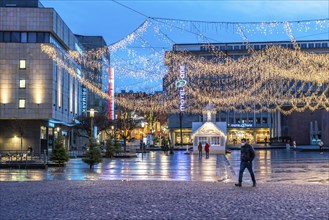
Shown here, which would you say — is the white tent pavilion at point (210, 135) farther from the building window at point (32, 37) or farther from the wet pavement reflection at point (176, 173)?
the wet pavement reflection at point (176, 173)

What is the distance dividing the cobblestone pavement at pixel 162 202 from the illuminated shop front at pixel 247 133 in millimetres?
112829

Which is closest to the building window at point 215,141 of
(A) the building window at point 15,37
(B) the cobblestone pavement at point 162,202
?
(A) the building window at point 15,37

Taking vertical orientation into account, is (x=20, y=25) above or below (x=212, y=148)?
above

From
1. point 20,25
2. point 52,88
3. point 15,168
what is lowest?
point 15,168

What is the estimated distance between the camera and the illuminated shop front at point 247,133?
13200 centimetres

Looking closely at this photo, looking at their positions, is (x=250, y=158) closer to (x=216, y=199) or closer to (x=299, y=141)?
(x=216, y=199)

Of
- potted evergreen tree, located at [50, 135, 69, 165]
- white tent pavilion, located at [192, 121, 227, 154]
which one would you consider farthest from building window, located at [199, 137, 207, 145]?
potted evergreen tree, located at [50, 135, 69, 165]

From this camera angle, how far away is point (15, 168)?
3297 cm

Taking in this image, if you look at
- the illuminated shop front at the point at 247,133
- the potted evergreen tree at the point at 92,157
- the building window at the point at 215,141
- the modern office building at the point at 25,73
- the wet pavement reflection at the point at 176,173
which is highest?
the modern office building at the point at 25,73

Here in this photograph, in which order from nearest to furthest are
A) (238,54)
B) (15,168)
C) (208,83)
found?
(15,168)
(208,83)
(238,54)

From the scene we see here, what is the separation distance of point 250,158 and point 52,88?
5070 cm

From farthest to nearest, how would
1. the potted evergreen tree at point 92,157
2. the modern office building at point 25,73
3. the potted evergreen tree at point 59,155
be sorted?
the modern office building at point 25,73 → the potted evergreen tree at point 59,155 → the potted evergreen tree at point 92,157

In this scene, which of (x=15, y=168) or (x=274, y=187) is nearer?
(x=274, y=187)

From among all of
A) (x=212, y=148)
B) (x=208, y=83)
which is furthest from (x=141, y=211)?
(x=208, y=83)
